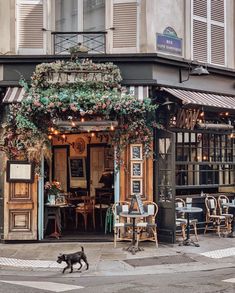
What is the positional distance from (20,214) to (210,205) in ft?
17.6

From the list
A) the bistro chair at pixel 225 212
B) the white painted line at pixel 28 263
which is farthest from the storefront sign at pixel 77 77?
the bistro chair at pixel 225 212

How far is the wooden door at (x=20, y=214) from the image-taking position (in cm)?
1272

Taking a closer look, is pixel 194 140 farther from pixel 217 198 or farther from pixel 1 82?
pixel 1 82

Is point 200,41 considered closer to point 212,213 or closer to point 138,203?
point 212,213

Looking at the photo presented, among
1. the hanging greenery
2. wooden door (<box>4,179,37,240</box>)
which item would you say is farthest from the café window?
wooden door (<box>4,179,37,240</box>)

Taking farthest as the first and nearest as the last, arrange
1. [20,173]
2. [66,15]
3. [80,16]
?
[66,15]
[80,16]
[20,173]

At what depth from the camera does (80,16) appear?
13547mm

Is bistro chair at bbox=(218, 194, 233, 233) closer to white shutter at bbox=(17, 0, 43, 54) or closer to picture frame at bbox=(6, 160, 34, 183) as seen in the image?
picture frame at bbox=(6, 160, 34, 183)

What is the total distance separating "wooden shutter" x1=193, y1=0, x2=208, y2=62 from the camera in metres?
14.2

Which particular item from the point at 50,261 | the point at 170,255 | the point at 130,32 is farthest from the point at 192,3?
the point at 50,261

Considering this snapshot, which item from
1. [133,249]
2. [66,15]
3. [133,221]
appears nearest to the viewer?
[133,249]

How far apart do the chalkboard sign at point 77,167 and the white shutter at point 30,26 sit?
5.55 m

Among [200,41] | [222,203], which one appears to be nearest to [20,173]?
[222,203]

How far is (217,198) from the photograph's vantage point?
14703 millimetres
